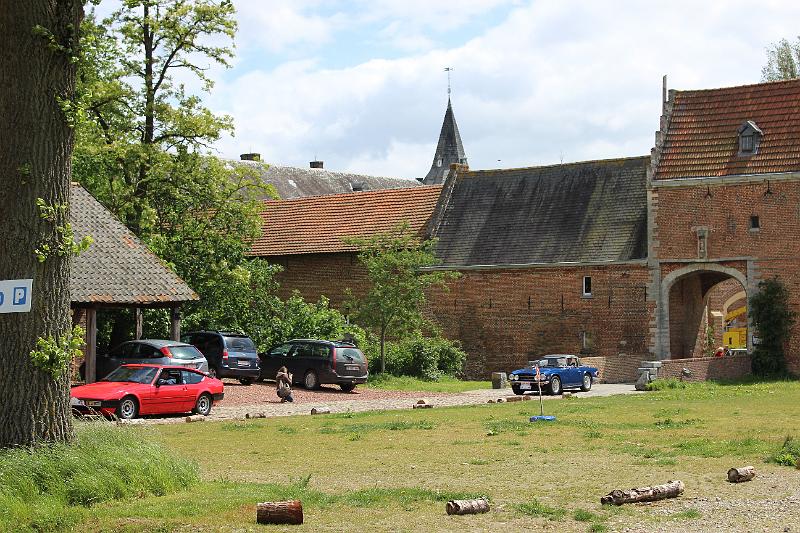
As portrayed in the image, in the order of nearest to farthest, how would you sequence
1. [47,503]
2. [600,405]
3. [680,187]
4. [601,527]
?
[601,527] → [47,503] → [600,405] → [680,187]

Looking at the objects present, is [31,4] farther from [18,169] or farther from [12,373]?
[12,373]

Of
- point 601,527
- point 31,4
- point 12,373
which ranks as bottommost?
point 601,527

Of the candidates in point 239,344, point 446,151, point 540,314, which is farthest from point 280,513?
point 446,151

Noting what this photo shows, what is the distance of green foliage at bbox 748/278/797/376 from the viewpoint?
149 ft

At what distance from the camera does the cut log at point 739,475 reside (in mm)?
15094

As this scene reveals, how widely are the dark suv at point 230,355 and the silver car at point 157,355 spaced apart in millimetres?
4210

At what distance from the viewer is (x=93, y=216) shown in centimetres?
3641

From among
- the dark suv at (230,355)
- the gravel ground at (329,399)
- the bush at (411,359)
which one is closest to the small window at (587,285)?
the gravel ground at (329,399)

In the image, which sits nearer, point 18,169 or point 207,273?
point 18,169

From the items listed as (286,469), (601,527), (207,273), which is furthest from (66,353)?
(207,273)

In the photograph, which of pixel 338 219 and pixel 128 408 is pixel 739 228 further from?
pixel 128 408

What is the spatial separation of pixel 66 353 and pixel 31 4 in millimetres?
4203

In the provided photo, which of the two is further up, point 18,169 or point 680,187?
point 680,187

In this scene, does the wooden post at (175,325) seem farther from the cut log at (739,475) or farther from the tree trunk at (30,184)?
the cut log at (739,475)
